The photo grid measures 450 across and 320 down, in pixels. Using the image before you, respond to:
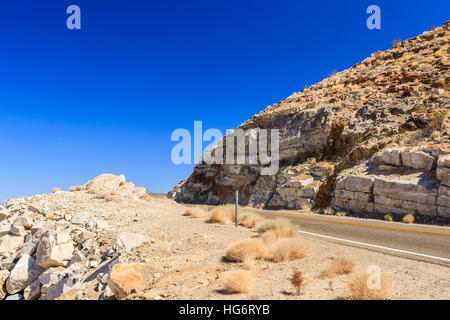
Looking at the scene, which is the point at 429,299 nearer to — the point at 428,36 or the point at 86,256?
the point at 86,256

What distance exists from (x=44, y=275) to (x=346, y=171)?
17767 mm

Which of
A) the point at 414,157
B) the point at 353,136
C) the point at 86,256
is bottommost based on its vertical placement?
the point at 86,256

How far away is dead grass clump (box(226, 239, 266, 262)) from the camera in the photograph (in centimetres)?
570

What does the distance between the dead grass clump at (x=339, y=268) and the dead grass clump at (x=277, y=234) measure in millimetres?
2061

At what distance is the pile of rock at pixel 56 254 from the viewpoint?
6.78 metres

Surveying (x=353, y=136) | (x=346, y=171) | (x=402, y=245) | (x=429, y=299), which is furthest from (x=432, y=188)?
(x=429, y=299)

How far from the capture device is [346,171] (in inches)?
698

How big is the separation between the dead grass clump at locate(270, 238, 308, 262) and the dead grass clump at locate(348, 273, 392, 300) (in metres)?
2.15

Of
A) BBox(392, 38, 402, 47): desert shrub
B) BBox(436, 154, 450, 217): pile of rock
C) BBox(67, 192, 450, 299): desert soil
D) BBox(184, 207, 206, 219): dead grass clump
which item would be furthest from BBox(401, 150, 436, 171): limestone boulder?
BBox(392, 38, 402, 47): desert shrub

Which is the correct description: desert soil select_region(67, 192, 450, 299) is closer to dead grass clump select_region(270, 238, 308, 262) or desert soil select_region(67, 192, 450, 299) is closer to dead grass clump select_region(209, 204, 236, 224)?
dead grass clump select_region(270, 238, 308, 262)

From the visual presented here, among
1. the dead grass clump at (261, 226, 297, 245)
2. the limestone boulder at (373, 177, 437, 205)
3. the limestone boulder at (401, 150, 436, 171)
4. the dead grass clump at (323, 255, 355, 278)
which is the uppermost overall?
the limestone boulder at (401, 150, 436, 171)

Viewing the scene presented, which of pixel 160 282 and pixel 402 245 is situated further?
pixel 402 245

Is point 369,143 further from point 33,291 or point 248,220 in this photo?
point 33,291

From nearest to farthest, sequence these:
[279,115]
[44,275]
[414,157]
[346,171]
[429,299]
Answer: [429,299] → [44,275] → [414,157] → [346,171] → [279,115]
